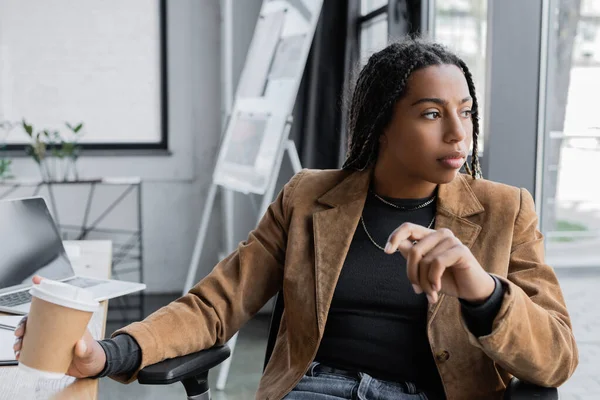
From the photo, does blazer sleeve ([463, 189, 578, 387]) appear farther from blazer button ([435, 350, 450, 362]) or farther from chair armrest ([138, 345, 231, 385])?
chair armrest ([138, 345, 231, 385])

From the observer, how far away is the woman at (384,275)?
4.39 feet

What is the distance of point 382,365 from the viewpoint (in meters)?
1.45

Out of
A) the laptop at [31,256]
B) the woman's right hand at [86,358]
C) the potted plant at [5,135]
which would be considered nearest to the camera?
the woman's right hand at [86,358]

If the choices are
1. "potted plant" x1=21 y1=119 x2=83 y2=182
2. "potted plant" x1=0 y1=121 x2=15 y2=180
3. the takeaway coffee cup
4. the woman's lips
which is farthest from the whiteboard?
the takeaway coffee cup

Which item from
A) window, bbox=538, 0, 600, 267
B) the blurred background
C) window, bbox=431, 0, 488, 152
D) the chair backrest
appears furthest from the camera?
the blurred background

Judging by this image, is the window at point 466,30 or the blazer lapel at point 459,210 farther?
the window at point 466,30

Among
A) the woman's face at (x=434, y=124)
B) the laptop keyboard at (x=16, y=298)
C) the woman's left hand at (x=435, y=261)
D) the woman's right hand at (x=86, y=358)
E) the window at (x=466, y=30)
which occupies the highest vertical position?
the window at (x=466, y=30)

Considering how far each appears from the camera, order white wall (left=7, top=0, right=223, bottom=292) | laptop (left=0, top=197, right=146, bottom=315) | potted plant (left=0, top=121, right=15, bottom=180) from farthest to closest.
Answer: white wall (left=7, top=0, right=223, bottom=292) < potted plant (left=0, top=121, right=15, bottom=180) < laptop (left=0, top=197, right=146, bottom=315)

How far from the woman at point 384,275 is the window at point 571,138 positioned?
1.74 feet

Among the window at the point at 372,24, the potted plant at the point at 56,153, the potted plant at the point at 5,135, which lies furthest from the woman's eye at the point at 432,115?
the potted plant at the point at 5,135

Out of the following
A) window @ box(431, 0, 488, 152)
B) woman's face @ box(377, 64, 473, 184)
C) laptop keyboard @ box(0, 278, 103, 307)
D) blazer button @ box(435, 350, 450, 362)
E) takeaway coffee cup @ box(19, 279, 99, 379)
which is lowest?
blazer button @ box(435, 350, 450, 362)

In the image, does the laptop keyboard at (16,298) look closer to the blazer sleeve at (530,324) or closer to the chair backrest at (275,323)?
the chair backrest at (275,323)

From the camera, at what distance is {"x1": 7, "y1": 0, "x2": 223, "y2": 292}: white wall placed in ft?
15.3

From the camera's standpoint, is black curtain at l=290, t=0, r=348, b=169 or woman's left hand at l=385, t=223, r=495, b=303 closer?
woman's left hand at l=385, t=223, r=495, b=303
